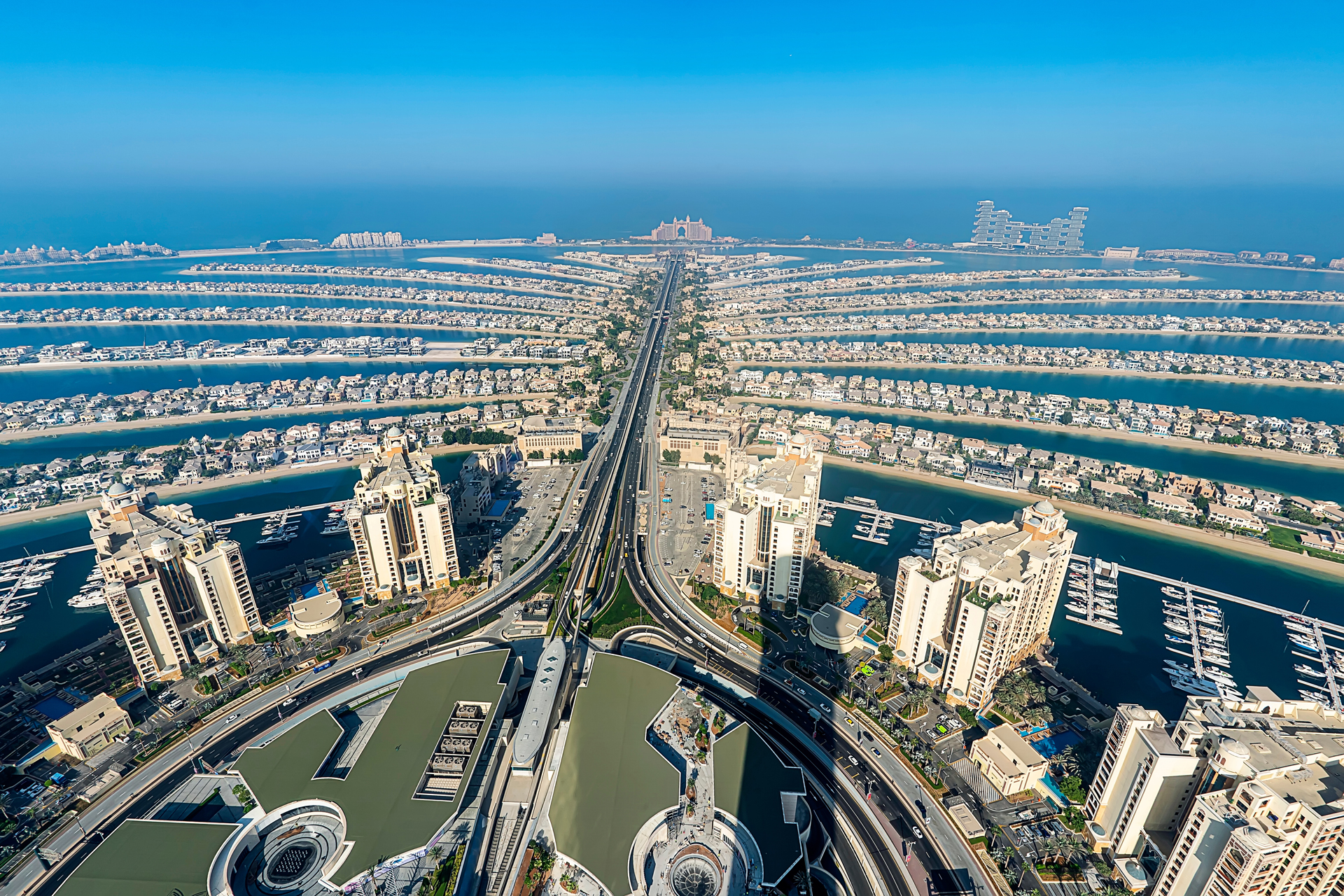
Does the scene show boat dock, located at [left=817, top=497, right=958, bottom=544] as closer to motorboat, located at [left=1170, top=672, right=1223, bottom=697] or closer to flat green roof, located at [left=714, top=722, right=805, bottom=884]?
motorboat, located at [left=1170, top=672, right=1223, bottom=697]

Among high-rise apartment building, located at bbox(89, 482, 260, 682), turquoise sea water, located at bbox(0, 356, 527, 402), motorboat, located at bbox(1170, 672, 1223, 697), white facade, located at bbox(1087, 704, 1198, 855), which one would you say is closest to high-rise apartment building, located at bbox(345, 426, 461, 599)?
high-rise apartment building, located at bbox(89, 482, 260, 682)

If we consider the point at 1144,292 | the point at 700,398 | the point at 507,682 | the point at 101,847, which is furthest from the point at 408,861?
the point at 1144,292

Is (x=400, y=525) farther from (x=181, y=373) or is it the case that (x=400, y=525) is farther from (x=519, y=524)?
(x=181, y=373)

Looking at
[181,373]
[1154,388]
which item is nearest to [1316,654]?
[1154,388]

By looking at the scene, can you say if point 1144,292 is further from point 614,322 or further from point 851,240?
point 614,322

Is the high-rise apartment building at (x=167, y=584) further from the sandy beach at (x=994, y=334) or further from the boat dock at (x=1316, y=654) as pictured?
the sandy beach at (x=994, y=334)
